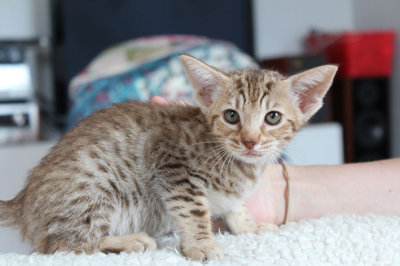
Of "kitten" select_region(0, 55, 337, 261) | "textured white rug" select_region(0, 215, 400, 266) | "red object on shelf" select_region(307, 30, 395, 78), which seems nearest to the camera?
"textured white rug" select_region(0, 215, 400, 266)

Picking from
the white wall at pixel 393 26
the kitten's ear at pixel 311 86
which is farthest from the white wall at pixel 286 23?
the kitten's ear at pixel 311 86

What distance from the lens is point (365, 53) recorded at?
3502 mm

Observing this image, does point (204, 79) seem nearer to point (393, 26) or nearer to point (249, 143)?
point (249, 143)

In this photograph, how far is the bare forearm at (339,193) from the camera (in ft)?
4.41

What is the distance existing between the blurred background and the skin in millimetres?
1390

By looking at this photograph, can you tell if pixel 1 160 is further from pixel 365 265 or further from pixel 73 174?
pixel 365 265

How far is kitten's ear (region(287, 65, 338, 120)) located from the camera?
44.2 inches

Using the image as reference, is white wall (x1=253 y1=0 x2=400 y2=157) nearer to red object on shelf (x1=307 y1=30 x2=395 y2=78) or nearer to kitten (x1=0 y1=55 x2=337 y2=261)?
red object on shelf (x1=307 y1=30 x2=395 y2=78)

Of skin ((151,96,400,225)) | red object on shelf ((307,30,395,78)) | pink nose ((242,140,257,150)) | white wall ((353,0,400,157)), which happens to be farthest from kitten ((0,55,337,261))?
white wall ((353,0,400,157))

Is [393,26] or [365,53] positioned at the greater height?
[393,26]

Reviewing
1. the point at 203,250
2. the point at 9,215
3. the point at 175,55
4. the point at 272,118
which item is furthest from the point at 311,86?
the point at 175,55

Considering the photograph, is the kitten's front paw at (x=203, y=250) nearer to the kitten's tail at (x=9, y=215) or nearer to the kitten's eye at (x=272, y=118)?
the kitten's eye at (x=272, y=118)

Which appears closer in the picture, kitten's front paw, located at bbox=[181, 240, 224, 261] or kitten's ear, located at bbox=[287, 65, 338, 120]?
kitten's front paw, located at bbox=[181, 240, 224, 261]

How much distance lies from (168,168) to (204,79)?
0.86 ft
